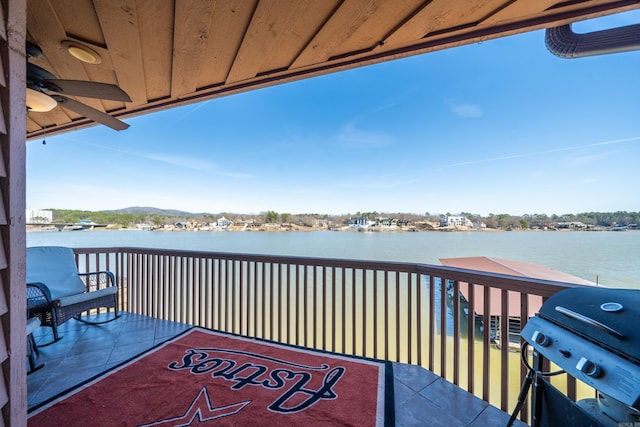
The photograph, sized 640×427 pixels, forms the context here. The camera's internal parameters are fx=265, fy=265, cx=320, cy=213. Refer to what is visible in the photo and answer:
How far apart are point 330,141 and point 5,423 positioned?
13.6 meters

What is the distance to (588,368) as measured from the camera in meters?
0.91

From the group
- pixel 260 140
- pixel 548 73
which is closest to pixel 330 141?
pixel 260 140

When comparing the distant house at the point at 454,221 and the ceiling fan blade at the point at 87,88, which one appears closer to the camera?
the ceiling fan blade at the point at 87,88

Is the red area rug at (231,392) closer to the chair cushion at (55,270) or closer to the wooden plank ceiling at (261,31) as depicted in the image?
the chair cushion at (55,270)

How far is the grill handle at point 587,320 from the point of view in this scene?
2.94ft

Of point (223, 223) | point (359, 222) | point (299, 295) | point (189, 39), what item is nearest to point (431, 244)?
point (359, 222)

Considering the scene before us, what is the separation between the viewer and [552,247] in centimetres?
1330

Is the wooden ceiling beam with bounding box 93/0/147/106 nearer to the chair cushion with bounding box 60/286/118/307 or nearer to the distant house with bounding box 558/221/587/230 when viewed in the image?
the chair cushion with bounding box 60/286/118/307

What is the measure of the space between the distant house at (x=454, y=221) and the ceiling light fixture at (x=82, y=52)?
12568 mm

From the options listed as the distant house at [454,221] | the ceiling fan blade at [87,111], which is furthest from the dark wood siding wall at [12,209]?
the distant house at [454,221]

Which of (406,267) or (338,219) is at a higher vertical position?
(338,219)

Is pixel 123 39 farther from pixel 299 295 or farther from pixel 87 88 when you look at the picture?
pixel 299 295

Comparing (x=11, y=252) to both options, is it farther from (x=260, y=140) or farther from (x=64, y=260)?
(x=260, y=140)

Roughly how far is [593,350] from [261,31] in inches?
96.4
